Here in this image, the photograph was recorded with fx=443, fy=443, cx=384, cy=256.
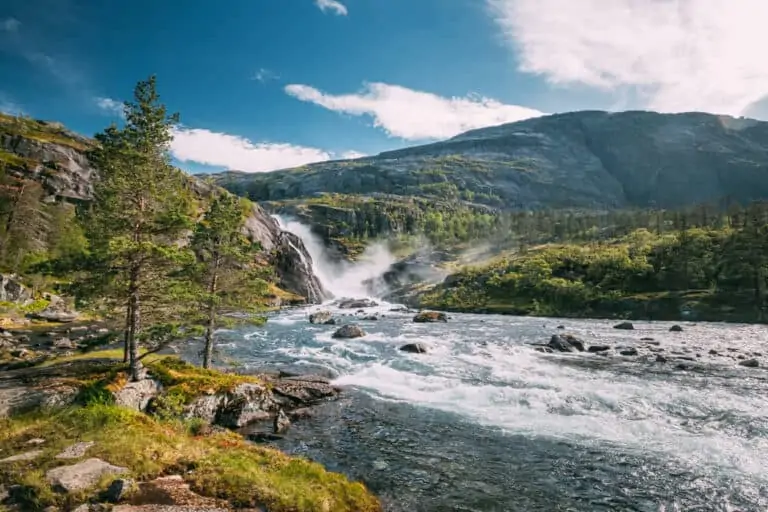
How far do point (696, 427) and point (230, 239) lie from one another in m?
33.0

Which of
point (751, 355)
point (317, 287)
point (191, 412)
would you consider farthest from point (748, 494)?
point (317, 287)

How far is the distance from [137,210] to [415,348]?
34.8 meters

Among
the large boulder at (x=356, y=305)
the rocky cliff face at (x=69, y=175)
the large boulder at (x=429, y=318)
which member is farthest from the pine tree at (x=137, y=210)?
the large boulder at (x=356, y=305)

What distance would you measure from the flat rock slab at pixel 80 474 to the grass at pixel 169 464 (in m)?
0.27

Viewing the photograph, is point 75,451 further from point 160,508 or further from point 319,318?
point 319,318

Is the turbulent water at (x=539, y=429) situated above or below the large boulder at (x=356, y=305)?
above

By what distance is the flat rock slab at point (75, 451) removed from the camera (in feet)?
48.9

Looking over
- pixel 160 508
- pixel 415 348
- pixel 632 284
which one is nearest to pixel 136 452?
pixel 160 508

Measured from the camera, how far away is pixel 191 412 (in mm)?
24688

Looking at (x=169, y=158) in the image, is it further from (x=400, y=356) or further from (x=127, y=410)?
(x=400, y=356)

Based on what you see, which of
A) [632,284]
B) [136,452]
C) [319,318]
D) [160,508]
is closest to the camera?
[160,508]

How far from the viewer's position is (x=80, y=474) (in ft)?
44.8

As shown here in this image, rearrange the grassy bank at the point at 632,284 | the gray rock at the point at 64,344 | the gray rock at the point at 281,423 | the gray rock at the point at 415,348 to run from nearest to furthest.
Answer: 1. the gray rock at the point at 281,423
2. the gray rock at the point at 64,344
3. the gray rock at the point at 415,348
4. the grassy bank at the point at 632,284

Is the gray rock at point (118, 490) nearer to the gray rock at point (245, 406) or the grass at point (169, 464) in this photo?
the grass at point (169, 464)
